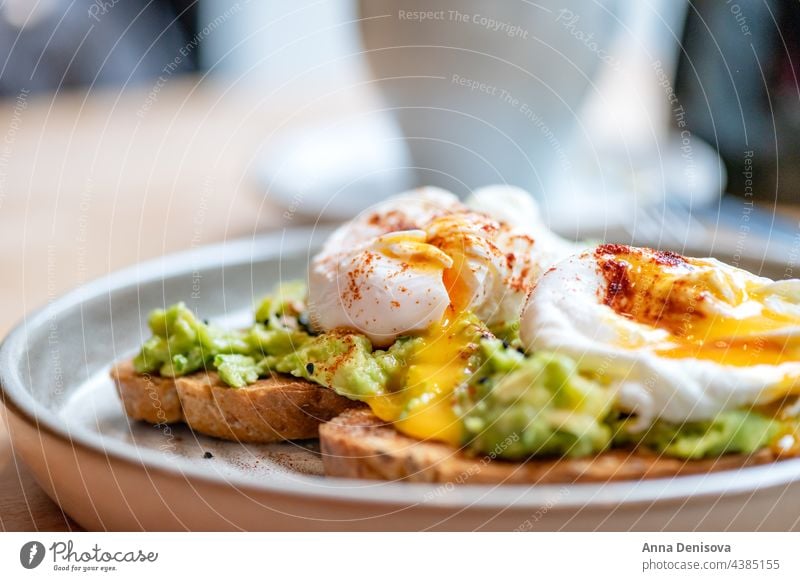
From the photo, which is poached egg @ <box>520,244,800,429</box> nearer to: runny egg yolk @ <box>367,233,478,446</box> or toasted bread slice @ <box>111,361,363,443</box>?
runny egg yolk @ <box>367,233,478,446</box>

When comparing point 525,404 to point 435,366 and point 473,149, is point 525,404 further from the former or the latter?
point 473,149

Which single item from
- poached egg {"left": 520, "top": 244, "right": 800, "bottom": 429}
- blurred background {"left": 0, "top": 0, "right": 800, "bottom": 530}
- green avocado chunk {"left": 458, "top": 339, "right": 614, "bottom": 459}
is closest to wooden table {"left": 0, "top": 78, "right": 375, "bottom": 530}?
blurred background {"left": 0, "top": 0, "right": 800, "bottom": 530}

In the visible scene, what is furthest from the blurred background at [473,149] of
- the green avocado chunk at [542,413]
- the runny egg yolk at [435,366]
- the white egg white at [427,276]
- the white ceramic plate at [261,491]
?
the green avocado chunk at [542,413]

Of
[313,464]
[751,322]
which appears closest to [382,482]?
[313,464]

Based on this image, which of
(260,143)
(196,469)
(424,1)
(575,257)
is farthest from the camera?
(260,143)

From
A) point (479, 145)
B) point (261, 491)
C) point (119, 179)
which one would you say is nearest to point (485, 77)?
point (479, 145)
